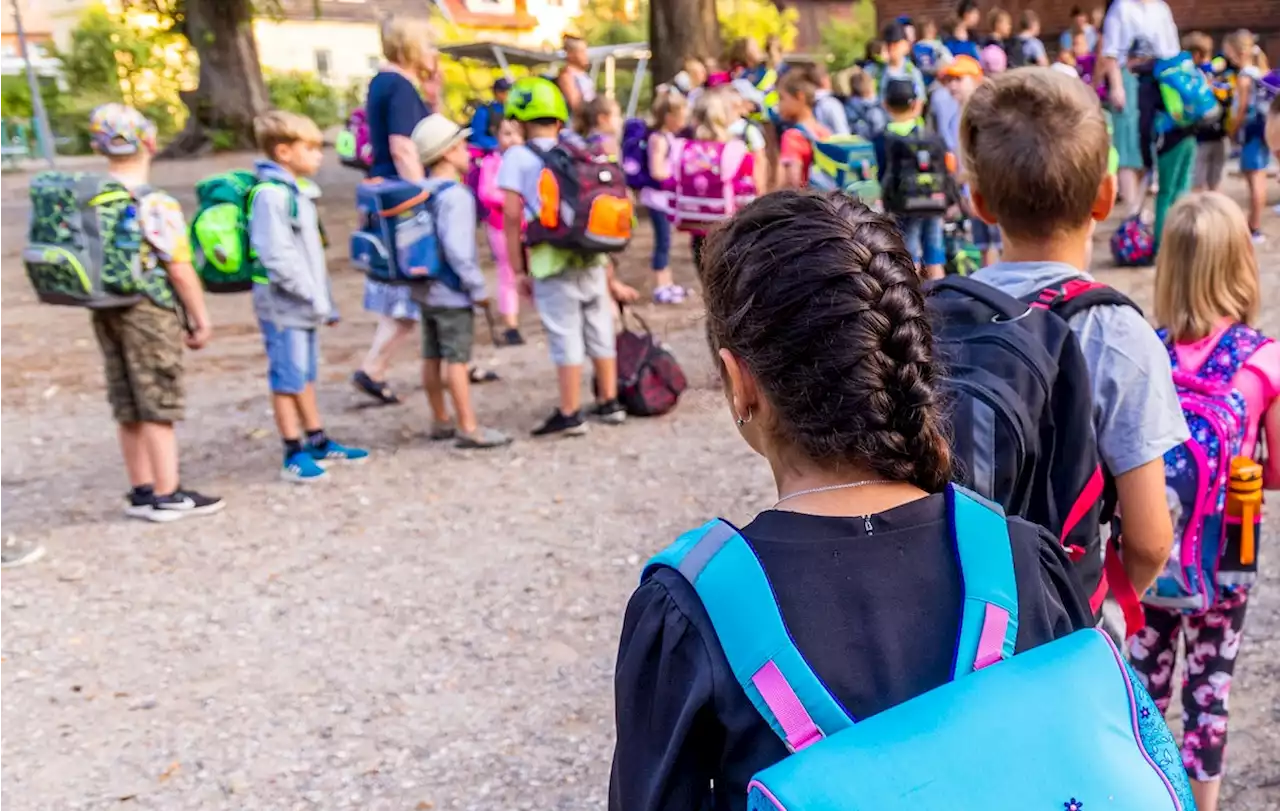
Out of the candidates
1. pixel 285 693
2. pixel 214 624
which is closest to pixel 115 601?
pixel 214 624

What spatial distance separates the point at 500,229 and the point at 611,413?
2786mm

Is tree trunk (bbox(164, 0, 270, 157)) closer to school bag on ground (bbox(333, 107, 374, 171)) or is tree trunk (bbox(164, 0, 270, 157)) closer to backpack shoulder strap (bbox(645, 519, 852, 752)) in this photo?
school bag on ground (bbox(333, 107, 374, 171))

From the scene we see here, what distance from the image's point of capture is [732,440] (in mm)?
6273

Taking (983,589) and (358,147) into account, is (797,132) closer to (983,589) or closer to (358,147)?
(358,147)

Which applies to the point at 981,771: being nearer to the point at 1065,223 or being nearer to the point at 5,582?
the point at 1065,223

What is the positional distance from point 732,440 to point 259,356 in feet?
14.3

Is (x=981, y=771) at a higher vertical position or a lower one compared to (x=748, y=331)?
lower

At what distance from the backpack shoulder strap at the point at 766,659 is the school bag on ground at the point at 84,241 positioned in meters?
4.40

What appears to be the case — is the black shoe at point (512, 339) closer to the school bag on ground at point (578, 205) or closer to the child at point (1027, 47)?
the school bag on ground at point (578, 205)

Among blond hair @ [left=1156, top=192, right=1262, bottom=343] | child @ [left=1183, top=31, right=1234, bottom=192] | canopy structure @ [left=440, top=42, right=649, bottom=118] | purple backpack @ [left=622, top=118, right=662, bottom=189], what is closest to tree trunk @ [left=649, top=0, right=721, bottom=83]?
canopy structure @ [left=440, top=42, right=649, bottom=118]

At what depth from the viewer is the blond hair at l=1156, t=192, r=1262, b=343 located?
262cm

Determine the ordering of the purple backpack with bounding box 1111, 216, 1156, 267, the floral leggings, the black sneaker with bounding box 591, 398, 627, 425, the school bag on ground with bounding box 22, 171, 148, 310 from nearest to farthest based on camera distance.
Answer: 1. the floral leggings
2. the school bag on ground with bounding box 22, 171, 148, 310
3. the black sneaker with bounding box 591, 398, 627, 425
4. the purple backpack with bounding box 1111, 216, 1156, 267

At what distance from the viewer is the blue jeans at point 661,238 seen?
31.2 feet

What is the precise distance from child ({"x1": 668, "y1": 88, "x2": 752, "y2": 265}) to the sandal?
2.42 metres
